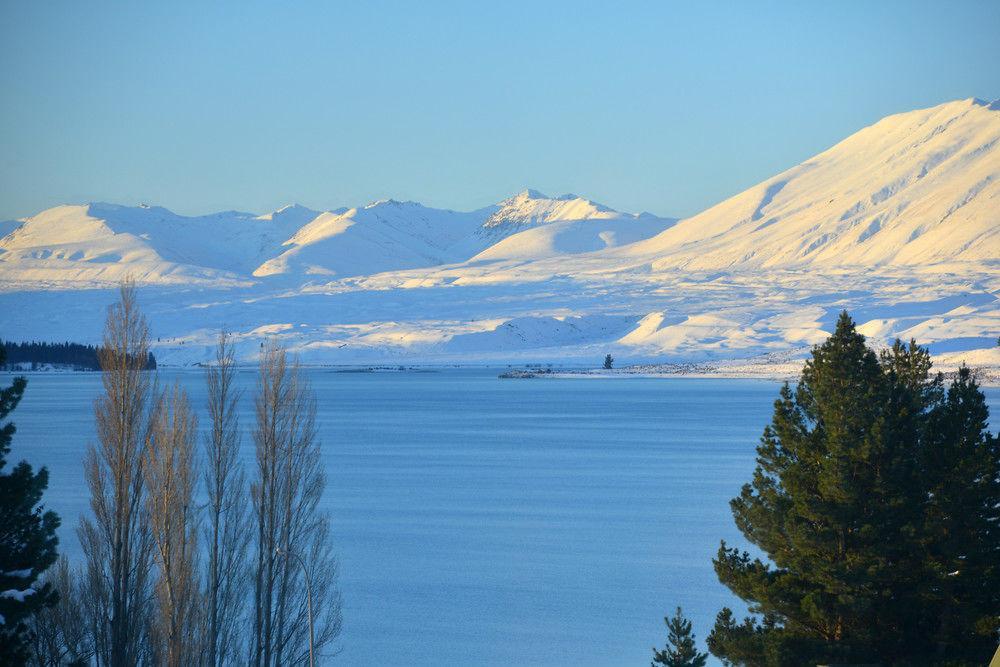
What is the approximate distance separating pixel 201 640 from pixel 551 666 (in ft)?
22.4

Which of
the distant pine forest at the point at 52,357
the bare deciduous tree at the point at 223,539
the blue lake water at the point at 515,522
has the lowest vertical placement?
the blue lake water at the point at 515,522

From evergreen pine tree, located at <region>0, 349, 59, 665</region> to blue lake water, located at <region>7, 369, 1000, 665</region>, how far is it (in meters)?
11.4

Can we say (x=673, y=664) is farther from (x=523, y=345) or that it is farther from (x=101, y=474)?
(x=523, y=345)

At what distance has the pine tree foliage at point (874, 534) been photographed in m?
17.9

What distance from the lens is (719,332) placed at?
184250 millimetres

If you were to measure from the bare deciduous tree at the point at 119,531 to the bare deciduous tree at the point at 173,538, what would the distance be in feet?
0.87

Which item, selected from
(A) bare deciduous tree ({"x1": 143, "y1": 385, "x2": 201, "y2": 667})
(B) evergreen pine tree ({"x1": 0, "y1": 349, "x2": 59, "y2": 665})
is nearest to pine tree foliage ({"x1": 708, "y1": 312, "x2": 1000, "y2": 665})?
(A) bare deciduous tree ({"x1": 143, "y1": 385, "x2": 201, "y2": 667})

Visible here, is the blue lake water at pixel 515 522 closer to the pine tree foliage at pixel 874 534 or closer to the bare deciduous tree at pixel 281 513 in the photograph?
the bare deciduous tree at pixel 281 513

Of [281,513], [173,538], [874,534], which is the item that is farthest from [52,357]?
[874,534]

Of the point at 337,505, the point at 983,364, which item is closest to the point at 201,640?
the point at 337,505

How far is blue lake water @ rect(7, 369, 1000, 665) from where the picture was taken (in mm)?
27891

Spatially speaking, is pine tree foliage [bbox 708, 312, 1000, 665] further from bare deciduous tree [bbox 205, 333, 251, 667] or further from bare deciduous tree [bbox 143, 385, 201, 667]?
bare deciduous tree [bbox 205, 333, 251, 667]

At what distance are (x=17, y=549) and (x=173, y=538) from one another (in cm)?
707

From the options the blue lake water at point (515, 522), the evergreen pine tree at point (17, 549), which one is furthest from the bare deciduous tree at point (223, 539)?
the evergreen pine tree at point (17, 549)
